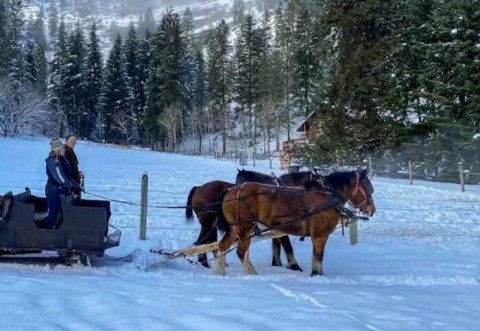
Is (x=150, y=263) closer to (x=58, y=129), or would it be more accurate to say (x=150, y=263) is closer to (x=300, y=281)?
(x=300, y=281)

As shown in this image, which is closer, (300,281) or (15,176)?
(300,281)

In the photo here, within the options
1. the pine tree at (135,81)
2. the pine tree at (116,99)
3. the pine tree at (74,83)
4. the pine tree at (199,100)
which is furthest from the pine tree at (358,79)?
the pine tree at (135,81)

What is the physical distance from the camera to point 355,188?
879 cm

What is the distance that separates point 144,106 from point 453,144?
47.9 m

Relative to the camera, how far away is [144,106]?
68.7 m

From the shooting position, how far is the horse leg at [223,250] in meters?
8.09

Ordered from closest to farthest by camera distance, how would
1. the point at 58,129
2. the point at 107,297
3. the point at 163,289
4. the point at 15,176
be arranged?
the point at 107,297
the point at 163,289
the point at 15,176
the point at 58,129

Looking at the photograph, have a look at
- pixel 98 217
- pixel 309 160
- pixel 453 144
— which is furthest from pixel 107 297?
pixel 309 160

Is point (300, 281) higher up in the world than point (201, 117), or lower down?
lower down

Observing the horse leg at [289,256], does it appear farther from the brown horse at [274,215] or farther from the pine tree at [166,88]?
the pine tree at [166,88]

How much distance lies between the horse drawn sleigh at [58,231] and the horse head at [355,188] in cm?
346

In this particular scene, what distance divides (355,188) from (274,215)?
1.43m

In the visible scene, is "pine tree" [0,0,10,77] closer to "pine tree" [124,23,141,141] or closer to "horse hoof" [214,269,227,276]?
"pine tree" [124,23,141,141]

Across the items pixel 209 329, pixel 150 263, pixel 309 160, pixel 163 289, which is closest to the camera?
pixel 209 329
